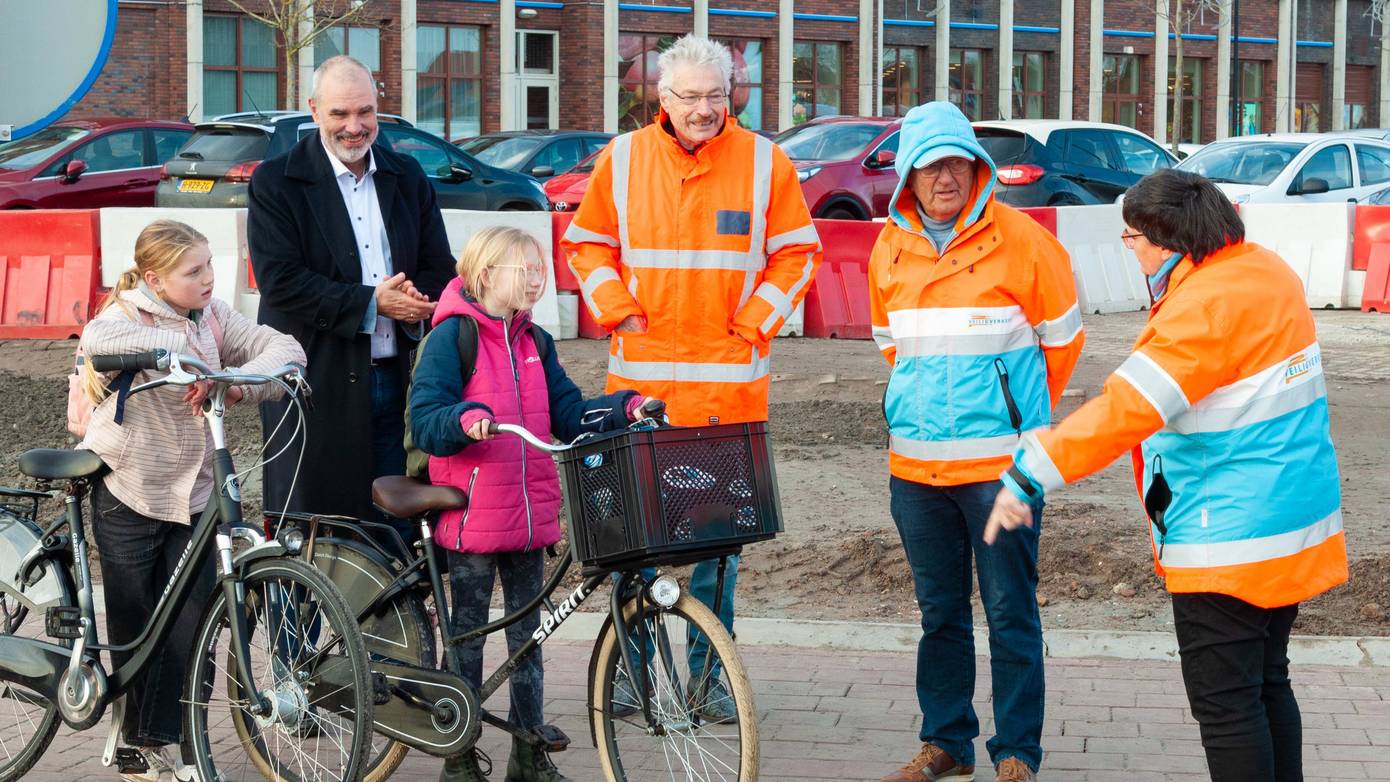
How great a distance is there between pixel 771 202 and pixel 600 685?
6.03ft

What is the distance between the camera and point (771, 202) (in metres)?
5.68

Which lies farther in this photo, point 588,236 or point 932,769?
point 588,236

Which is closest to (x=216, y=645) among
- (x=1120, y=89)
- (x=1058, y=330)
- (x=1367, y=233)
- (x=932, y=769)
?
(x=932, y=769)

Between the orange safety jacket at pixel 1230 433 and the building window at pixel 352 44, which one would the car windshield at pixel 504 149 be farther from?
the orange safety jacket at pixel 1230 433

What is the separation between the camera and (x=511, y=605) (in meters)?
5.11

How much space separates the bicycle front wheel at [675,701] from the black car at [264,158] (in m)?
12.6

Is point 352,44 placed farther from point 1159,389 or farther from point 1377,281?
point 1159,389

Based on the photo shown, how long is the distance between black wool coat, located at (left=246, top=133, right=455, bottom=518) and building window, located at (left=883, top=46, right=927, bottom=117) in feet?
143

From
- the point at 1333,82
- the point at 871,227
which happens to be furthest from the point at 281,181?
the point at 1333,82

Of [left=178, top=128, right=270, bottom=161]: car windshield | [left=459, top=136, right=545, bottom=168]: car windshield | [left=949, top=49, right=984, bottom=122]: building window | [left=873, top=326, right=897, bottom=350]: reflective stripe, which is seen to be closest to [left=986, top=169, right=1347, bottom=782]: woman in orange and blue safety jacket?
[left=873, top=326, right=897, bottom=350]: reflective stripe

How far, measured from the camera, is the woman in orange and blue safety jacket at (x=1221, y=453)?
3.84 meters

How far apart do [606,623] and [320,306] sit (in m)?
1.52

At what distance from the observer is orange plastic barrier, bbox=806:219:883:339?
14.4 m

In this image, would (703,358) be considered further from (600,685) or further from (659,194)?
(600,685)
